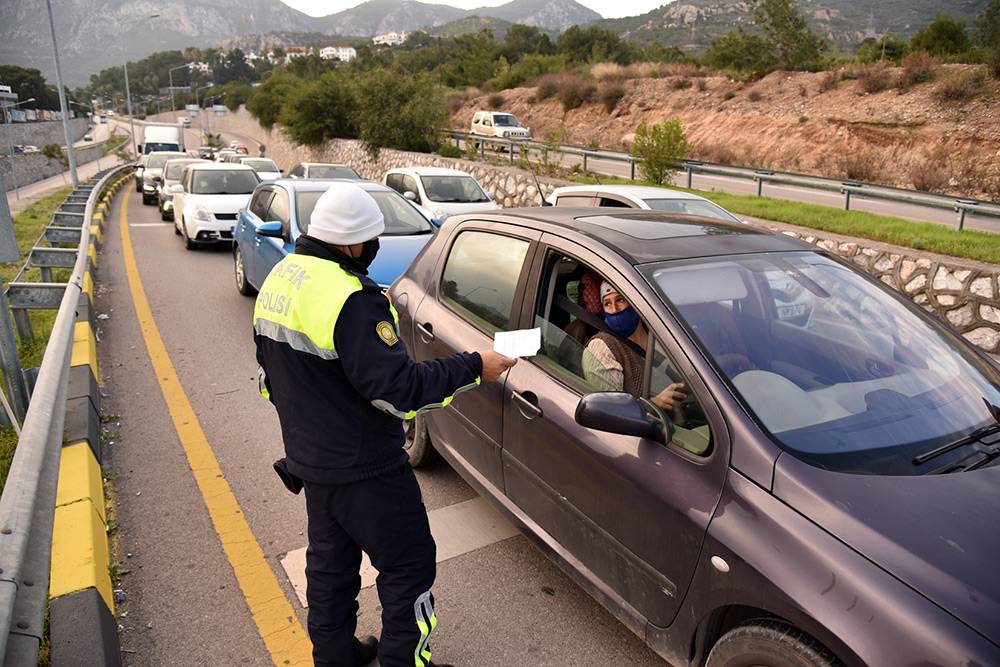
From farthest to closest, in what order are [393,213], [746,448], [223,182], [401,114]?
[401,114] → [223,182] → [393,213] → [746,448]

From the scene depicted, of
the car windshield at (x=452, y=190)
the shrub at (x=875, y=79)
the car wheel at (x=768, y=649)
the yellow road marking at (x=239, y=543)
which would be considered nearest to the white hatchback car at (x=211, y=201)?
the car windshield at (x=452, y=190)

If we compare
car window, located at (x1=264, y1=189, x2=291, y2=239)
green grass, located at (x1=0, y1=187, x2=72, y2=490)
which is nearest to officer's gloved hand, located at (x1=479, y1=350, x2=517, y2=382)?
green grass, located at (x1=0, y1=187, x2=72, y2=490)

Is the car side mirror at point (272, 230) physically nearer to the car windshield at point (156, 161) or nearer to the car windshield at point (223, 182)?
the car windshield at point (223, 182)

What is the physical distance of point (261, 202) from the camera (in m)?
9.09

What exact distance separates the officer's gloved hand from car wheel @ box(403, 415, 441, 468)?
1.76 meters

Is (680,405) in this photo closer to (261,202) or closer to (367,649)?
(367,649)

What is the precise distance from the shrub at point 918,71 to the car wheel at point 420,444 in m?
31.4

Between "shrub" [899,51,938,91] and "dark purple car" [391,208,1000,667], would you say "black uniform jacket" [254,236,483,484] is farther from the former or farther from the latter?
"shrub" [899,51,938,91]

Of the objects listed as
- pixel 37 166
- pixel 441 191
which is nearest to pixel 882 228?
pixel 441 191

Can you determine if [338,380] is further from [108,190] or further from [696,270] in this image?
[108,190]

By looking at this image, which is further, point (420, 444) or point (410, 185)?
point (410, 185)

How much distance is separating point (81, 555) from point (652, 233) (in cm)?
305

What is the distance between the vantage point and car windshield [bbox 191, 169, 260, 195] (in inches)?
542

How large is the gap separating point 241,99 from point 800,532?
85.4 meters
